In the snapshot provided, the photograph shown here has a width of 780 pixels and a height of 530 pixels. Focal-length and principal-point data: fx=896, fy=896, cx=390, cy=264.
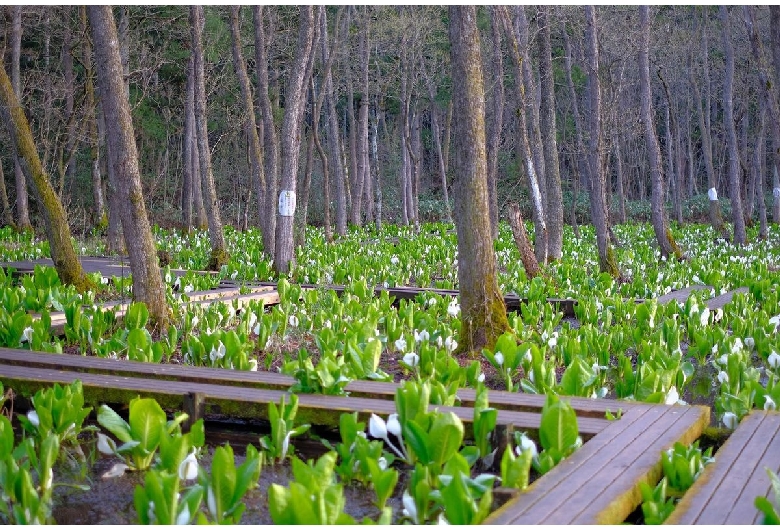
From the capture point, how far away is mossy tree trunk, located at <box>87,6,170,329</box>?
24.1ft

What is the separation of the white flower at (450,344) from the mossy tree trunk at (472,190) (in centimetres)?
30

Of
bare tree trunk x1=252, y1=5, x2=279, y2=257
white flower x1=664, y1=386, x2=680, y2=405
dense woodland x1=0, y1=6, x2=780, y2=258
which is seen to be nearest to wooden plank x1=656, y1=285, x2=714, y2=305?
dense woodland x1=0, y1=6, x2=780, y2=258

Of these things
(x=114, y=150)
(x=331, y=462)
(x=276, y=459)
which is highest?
(x=114, y=150)

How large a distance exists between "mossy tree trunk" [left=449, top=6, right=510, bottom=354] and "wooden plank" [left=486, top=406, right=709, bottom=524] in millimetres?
2253

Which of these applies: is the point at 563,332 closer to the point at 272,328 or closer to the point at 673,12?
the point at 272,328

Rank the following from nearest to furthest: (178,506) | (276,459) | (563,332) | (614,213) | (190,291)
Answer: (178,506) < (276,459) < (563,332) < (190,291) < (614,213)

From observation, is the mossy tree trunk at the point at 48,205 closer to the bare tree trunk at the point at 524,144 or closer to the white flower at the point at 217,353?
the white flower at the point at 217,353

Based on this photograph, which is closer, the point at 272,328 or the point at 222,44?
the point at 272,328

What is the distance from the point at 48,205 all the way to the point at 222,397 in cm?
561

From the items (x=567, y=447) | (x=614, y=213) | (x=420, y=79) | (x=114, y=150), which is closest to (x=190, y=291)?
(x=114, y=150)

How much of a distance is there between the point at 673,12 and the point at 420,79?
962cm

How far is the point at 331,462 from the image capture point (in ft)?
9.86

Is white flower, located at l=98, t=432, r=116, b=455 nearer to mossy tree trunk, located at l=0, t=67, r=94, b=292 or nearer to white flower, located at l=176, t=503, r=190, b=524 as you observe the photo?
white flower, located at l=176, t=503, r=190, b=524

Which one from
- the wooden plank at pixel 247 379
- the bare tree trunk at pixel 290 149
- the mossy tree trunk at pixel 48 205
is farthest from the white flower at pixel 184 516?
the bare tree trunk at pixel 290 149
